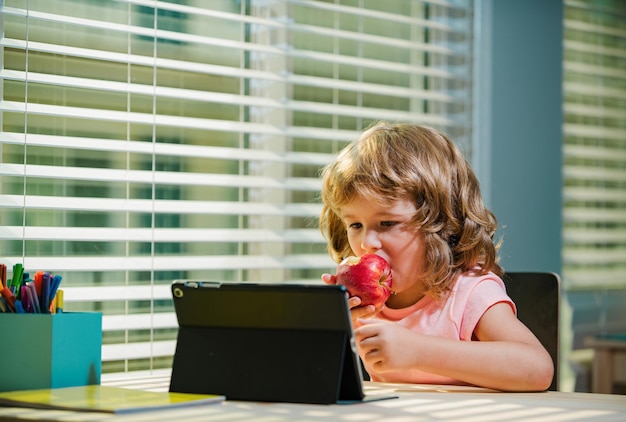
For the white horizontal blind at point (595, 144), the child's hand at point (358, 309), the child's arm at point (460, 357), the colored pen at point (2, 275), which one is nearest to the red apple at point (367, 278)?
the child's hand at point (358, 309)

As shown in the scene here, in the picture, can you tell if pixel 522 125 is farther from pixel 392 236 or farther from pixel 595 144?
pixel 392 236

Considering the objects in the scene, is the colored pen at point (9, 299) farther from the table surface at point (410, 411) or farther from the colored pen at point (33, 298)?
the table surface at point (410, 411)

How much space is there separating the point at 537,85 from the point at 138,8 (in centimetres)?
136

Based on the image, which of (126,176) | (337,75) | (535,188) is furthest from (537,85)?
(126,176)

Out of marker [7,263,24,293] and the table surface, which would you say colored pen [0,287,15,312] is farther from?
the table surface

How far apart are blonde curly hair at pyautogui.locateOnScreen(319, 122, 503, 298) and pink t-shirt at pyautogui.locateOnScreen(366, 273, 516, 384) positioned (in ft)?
0.09

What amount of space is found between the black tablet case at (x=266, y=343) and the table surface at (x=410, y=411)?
3 cm

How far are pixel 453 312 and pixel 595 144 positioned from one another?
81.2 inches

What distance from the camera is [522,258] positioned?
113 inches

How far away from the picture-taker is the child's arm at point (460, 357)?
1.32m

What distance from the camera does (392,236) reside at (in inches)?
64.4

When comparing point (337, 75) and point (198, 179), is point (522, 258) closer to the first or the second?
point (337, 75)

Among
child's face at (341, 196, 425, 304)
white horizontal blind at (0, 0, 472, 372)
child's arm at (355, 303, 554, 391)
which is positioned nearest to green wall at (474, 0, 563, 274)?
white horizontal blind at (0, 0, 472, 372)

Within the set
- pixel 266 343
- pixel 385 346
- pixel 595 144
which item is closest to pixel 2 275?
pixel 266 343
